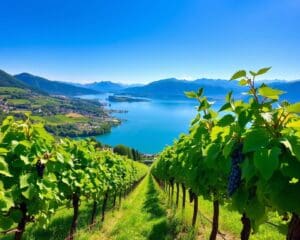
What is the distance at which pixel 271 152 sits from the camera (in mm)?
2914

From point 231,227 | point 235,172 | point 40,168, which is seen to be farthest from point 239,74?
point 231,227

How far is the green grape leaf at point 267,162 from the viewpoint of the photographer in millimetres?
2840

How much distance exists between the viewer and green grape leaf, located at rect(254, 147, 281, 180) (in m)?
2.84

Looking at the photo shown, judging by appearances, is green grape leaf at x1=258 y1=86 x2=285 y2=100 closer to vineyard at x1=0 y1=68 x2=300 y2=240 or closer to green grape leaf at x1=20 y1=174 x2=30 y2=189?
vineyard at x1=0 y1=68 x2=300 y2=240

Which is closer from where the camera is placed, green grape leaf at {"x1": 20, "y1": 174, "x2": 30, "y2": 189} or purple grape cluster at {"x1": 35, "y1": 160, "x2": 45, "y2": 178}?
green grape leaf at {"x1": 20, "y1": 174, "x2": 30, "y2": 189}

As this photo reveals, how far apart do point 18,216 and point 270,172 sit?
18.5ft

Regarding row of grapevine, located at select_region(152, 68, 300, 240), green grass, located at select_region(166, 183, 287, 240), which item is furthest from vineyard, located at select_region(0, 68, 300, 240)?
green grass, located at select_region(166, 183, 287, 240)

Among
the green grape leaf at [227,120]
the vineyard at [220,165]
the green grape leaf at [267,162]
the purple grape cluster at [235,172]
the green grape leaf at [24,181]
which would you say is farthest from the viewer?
the green grape leaf at [24,181]

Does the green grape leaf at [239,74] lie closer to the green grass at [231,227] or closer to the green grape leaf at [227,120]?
the green grape leaf at [227,120]

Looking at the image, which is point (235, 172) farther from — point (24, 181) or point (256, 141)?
point (24, 181)

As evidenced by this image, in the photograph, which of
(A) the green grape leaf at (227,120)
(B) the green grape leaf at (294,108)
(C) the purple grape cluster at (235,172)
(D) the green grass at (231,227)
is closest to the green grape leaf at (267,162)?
(B) the green grape leaf at (294,108)

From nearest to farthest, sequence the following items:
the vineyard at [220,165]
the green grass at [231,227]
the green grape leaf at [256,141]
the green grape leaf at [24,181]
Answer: the green grape leaf at [256,141], the vineyard at [220,165], the green grape leaf at [24,181], the green grass at [231,227]

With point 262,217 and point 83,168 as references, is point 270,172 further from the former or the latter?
point 83,168

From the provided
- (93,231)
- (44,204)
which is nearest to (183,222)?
(93,231)
